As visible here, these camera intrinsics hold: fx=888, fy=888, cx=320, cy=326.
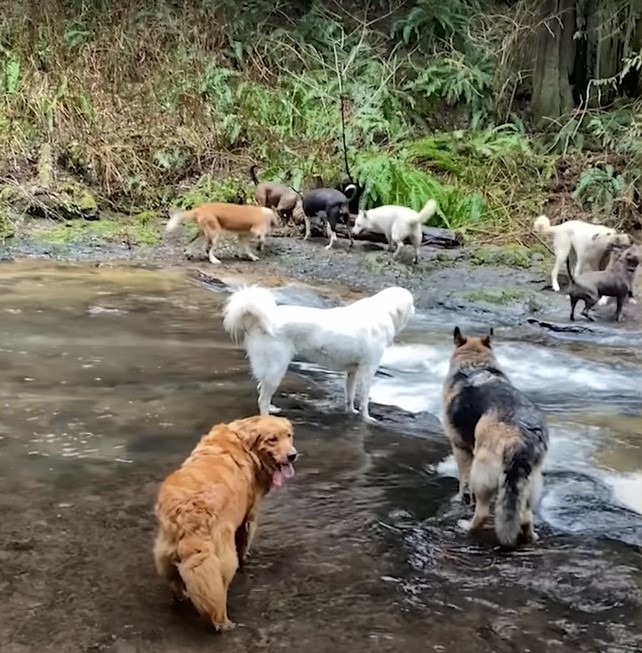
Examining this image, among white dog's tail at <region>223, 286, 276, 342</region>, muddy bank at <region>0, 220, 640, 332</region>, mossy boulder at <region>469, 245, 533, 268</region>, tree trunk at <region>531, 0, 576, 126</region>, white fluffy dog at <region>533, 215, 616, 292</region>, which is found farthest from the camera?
tree trunk at <region>531, 0, 576, 126</region>

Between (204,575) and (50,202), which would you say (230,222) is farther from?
(204,575)

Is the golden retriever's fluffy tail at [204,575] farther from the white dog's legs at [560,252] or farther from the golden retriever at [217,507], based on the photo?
the white dog's legs at [560,252]

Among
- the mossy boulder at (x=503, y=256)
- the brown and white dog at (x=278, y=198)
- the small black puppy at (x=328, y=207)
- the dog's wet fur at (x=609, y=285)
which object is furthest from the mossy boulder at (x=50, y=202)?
the dog's wet fur at (x=609, y=285)

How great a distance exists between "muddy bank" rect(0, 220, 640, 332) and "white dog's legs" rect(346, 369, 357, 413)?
3.64m

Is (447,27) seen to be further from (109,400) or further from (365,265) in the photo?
(109,400)

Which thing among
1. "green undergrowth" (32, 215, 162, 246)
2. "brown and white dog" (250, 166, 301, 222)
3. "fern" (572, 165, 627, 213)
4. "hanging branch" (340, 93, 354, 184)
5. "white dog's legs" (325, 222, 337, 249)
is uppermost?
"hanging branch" (340, 93, 354, 184)

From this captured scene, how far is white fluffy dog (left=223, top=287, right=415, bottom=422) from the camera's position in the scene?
6035 millimetres

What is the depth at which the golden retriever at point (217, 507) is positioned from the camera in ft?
11.0

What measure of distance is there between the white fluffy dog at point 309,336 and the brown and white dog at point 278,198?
746 centimetres

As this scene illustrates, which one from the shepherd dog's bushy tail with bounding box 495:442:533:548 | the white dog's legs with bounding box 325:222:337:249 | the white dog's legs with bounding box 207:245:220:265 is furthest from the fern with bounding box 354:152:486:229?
the shepherd dog's bushy tail with bounding box 495:442:533:548

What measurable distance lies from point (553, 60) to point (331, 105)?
163 inches

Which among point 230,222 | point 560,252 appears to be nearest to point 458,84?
point 560,252

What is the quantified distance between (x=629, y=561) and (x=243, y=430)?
75.9 inches

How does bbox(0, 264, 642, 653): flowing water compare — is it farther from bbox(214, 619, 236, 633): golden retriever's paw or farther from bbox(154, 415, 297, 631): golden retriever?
bbox(154, 415, 297, 631): golden retriever
